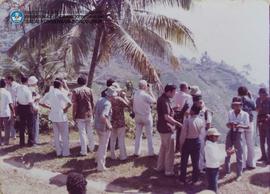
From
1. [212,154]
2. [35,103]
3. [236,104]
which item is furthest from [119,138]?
[236,104]

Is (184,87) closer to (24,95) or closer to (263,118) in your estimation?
(263,118)

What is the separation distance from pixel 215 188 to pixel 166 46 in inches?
95.4

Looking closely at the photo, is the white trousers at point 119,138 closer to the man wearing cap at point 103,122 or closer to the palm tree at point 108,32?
the man wearing cap at point 103,122

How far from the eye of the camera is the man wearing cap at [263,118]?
6832 mm

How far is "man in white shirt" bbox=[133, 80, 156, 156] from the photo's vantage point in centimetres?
672

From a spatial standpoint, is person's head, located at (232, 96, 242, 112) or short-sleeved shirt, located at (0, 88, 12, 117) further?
short-sleeved shirt, located at (0, 88, 12, 117)

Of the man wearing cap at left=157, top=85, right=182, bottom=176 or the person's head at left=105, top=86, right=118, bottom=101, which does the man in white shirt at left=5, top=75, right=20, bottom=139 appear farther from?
the man wearing cap at left=157, top=85, right=182, bottom=176

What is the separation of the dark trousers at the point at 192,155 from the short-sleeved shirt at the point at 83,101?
1.37 meters

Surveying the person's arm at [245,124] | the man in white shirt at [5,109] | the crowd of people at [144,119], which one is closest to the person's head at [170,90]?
the crowd of people at [144,119]

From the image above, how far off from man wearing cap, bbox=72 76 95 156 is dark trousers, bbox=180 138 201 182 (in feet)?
4.17

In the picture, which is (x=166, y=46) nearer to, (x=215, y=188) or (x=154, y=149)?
(x=154, y=149)

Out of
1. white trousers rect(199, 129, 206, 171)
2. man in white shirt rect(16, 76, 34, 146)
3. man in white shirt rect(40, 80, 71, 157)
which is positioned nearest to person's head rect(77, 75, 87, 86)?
man in white shirt rect(40, 80, 71, 157)

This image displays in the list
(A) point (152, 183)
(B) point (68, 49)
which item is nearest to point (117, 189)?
(A) point (152, 183)

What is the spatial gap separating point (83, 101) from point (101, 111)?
54 centimetres
